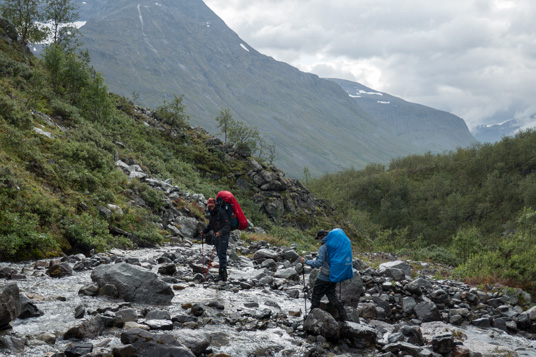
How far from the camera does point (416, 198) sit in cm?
13525

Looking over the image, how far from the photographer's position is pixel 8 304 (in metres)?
7.39

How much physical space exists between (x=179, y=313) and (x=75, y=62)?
39.4m

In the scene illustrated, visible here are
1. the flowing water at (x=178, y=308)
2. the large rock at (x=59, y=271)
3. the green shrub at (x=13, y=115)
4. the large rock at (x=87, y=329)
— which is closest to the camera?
the large rock at (x=87, y=329)

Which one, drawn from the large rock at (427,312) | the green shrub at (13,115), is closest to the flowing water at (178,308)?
the large rock at (427,312)

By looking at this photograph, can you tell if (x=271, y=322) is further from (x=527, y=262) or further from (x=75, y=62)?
(x=75, y=62)

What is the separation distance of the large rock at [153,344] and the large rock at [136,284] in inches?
129

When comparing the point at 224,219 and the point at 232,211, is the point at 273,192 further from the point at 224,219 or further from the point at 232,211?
the point at 224,219

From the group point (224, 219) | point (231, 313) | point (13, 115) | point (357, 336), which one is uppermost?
point (13, 115)

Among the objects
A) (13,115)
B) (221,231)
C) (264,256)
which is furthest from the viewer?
(13,115)

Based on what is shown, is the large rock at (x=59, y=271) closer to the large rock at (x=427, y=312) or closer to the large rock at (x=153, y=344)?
the large rock at (x=153, y=344)

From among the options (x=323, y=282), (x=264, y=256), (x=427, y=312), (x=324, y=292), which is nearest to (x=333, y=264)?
(x=323, y=282)

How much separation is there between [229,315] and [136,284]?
9.52 feet

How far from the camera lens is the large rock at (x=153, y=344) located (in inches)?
267

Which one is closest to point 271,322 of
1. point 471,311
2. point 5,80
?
point 471,311
